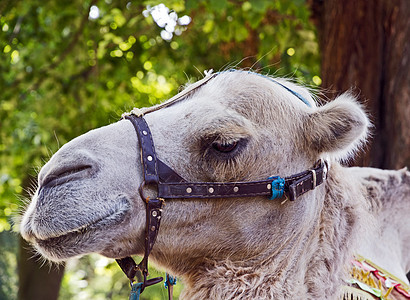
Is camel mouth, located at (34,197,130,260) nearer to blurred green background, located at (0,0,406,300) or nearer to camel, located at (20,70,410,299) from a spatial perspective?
camel, located at (20,70,410,299)

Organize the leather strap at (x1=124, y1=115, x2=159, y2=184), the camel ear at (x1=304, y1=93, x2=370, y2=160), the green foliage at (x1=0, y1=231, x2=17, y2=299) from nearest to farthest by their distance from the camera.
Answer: the leather strap at (x1=124, y1=115, x2=159, y2=184)
the camel ear at (x1=304, y1=93, x2=370, y2=160)
the green foliage at (x1=0, y1=231, x2=17, y2=299)

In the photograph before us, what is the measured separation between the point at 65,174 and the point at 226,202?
73 centimetres

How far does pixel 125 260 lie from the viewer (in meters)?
2.57

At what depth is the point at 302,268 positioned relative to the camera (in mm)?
2684

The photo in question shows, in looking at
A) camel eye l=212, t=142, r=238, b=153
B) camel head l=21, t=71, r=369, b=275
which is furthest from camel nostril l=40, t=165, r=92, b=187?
camel eye l=212, t=142, r=238, b=153

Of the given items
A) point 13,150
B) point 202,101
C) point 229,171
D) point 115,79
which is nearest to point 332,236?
point 229,171

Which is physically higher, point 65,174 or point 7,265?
point 65,174

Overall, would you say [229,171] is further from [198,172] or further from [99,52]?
[99,52]

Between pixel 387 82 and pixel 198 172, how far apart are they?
3.10 metres

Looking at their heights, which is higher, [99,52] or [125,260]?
[125,260]

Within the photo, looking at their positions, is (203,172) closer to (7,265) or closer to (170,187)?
(170,187)

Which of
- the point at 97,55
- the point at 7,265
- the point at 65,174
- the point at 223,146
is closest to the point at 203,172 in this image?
the point at 223,146

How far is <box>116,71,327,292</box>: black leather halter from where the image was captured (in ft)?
7.88

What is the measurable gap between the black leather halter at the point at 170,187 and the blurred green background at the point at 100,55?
373cm
